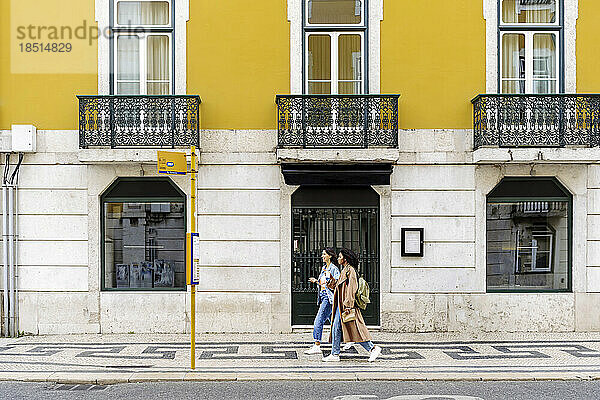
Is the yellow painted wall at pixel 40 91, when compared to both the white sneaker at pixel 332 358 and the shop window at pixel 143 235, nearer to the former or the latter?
the shop window at pixel 143 235

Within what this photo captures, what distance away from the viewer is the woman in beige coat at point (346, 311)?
34.3ft

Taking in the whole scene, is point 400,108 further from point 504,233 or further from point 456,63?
point 504,233

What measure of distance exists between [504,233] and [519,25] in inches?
161

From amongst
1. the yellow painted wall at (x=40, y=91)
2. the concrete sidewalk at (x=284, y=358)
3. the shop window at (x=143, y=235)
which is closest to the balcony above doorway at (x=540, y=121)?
the concrete sidewalk at (x=284, y=358)

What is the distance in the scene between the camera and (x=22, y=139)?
12781 millimetres

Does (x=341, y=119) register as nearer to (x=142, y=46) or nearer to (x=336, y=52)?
(x=336, y=52)

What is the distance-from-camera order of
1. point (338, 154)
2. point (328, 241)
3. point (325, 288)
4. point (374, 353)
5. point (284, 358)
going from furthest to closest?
point (328, 241), point (338, 154), point (325, 288), point (284, 358), point (374, 353)

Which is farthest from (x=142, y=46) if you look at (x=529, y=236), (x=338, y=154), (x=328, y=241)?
(x=529, y=236)

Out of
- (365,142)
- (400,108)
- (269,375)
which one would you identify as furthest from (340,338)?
(400,108)

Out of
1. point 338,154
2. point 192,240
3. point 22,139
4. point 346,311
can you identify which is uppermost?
point 22,139

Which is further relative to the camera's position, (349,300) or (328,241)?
(328,241)

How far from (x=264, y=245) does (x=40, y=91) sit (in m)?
5.27

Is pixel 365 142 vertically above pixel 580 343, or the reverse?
pixel 365 142

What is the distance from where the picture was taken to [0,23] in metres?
13.0
